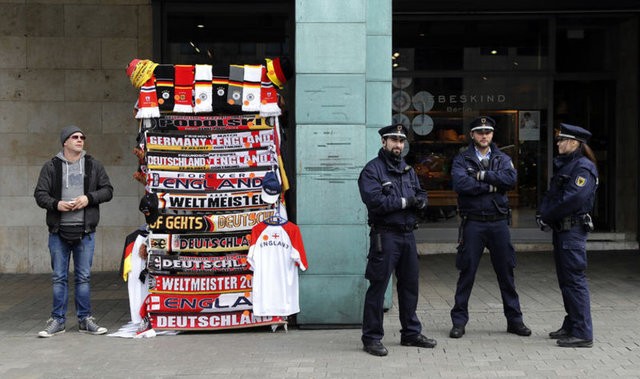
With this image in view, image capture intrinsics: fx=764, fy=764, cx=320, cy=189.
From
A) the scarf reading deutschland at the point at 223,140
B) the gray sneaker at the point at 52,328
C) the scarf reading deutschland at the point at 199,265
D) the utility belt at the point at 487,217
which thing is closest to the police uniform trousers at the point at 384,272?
the utility belt at the point at 487,217

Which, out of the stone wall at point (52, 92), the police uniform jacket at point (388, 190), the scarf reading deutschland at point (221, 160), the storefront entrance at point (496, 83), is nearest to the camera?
the police uniform jacket at point (388, 190)

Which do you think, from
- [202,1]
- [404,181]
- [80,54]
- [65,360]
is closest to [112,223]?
[80,54]

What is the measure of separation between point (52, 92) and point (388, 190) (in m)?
6.33

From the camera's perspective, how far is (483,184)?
23.0 ft

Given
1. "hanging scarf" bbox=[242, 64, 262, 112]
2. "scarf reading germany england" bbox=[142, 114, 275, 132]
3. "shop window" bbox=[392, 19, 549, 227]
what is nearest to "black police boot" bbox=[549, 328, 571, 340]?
"scarf reading germany england" bbox=[142, 114, 275, 132]

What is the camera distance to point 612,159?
43.6 feet

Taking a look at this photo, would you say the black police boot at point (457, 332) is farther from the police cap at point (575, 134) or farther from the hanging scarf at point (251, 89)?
the hanging scarf at point (251, 89)

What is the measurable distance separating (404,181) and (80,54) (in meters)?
6.18

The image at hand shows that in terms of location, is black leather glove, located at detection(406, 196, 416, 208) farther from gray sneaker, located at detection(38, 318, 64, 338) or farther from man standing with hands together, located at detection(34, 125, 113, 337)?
gray sneaker, located at detection(38, 318, 64, 338)

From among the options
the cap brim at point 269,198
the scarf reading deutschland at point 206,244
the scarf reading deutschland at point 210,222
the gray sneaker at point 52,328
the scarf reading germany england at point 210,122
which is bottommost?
the gray sneaker at point 52,328

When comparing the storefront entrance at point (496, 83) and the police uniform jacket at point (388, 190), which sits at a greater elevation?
the storefront entrance at point (496, 83)

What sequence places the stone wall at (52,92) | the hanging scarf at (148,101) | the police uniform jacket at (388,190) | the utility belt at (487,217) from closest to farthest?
the police uniform jacket at (388,190) < the utility belt at (487,217) < the hanging scarf at (148,101) < the stone wall at (52,92)

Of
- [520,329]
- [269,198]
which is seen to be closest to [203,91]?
[269,198]

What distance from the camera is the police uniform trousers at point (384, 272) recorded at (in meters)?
6.65
